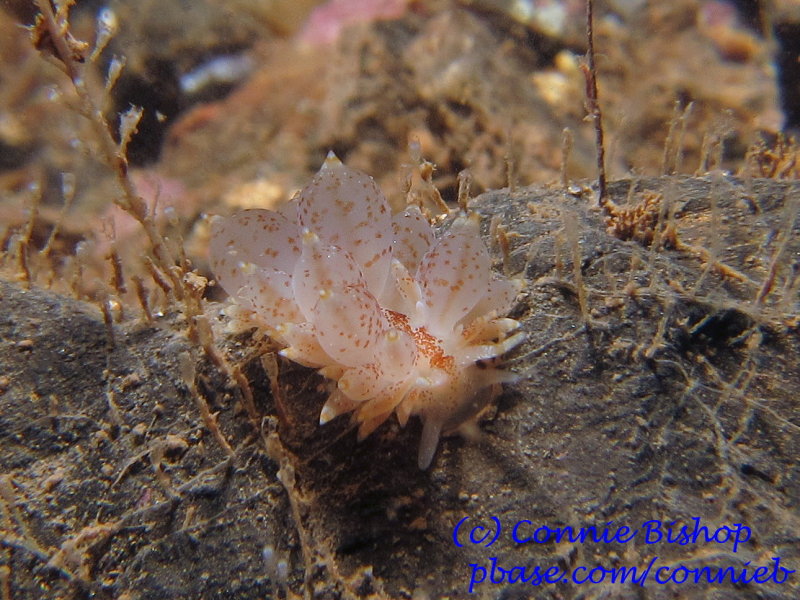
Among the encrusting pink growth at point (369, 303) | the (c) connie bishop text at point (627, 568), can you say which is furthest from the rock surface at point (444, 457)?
the encrusting pink growth at point (369, 303)

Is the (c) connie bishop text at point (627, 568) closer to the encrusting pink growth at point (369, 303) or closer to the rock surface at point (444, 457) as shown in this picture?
the rock surface at point (444, 457)

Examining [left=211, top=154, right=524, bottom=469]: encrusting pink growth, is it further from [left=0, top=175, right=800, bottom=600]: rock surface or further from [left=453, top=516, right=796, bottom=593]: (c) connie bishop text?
[left=453, top=516, right=796, bottom=593]: (c) connie bishop text

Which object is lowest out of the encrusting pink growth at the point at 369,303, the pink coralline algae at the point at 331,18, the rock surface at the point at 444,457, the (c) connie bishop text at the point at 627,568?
the (c) connie bishop text at the point at 627,568

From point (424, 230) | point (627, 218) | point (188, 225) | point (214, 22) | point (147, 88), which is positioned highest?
point (214, 22)

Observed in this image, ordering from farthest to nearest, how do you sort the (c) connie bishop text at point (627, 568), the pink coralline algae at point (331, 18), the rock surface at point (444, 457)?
the pink coralline algae at point (331, 18)
the rock surface at point (444, 457)
the (c) connie bishop text at point (627, 568)

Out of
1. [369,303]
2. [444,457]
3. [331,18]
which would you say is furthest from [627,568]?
[331,18]

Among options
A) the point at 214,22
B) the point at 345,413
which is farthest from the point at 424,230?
the point at 214,22

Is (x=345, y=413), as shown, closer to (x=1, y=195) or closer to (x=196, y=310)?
(x=196, y=310)

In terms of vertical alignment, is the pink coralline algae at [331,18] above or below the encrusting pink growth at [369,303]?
above

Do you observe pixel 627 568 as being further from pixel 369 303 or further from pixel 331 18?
pixel 331 18
